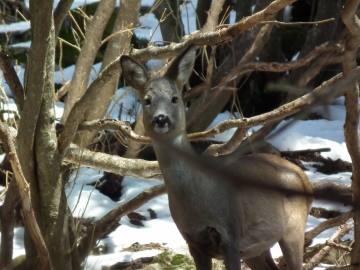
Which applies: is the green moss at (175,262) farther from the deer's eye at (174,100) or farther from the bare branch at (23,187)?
the deer's eye at (174,100)

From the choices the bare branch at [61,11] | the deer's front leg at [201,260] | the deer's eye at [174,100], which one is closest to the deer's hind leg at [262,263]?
the deer's front leg at [201,260]

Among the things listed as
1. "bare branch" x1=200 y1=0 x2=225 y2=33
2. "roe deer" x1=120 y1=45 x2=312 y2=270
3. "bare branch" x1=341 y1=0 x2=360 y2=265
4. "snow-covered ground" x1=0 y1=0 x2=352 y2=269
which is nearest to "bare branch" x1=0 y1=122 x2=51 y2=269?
"roe deer" x1=120 y1=45 x2=312 y2=270

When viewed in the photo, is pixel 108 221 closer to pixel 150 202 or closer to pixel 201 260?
pixel 201 260

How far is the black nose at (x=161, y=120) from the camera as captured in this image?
4.02 m

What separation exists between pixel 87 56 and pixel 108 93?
1.33 feet

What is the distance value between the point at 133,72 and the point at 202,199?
3.30 feet

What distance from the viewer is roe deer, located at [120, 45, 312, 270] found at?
4.17m

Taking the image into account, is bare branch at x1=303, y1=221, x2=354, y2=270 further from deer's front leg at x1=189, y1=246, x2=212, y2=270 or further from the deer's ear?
the deer's ear

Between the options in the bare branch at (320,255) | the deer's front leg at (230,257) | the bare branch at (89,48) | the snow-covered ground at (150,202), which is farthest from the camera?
the snow-covered ground at (150,202)

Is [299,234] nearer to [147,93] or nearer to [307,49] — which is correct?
[147,93]

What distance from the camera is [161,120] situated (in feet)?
13.2

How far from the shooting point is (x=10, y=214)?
5.57 m

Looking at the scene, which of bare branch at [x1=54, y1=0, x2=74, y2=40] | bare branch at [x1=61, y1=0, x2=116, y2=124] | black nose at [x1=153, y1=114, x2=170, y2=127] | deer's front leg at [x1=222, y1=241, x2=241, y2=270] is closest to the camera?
black nose at [x1=153, y1=114, x2=170, y2=127]

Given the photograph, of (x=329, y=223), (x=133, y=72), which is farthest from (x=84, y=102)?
(x=329, y=223)
